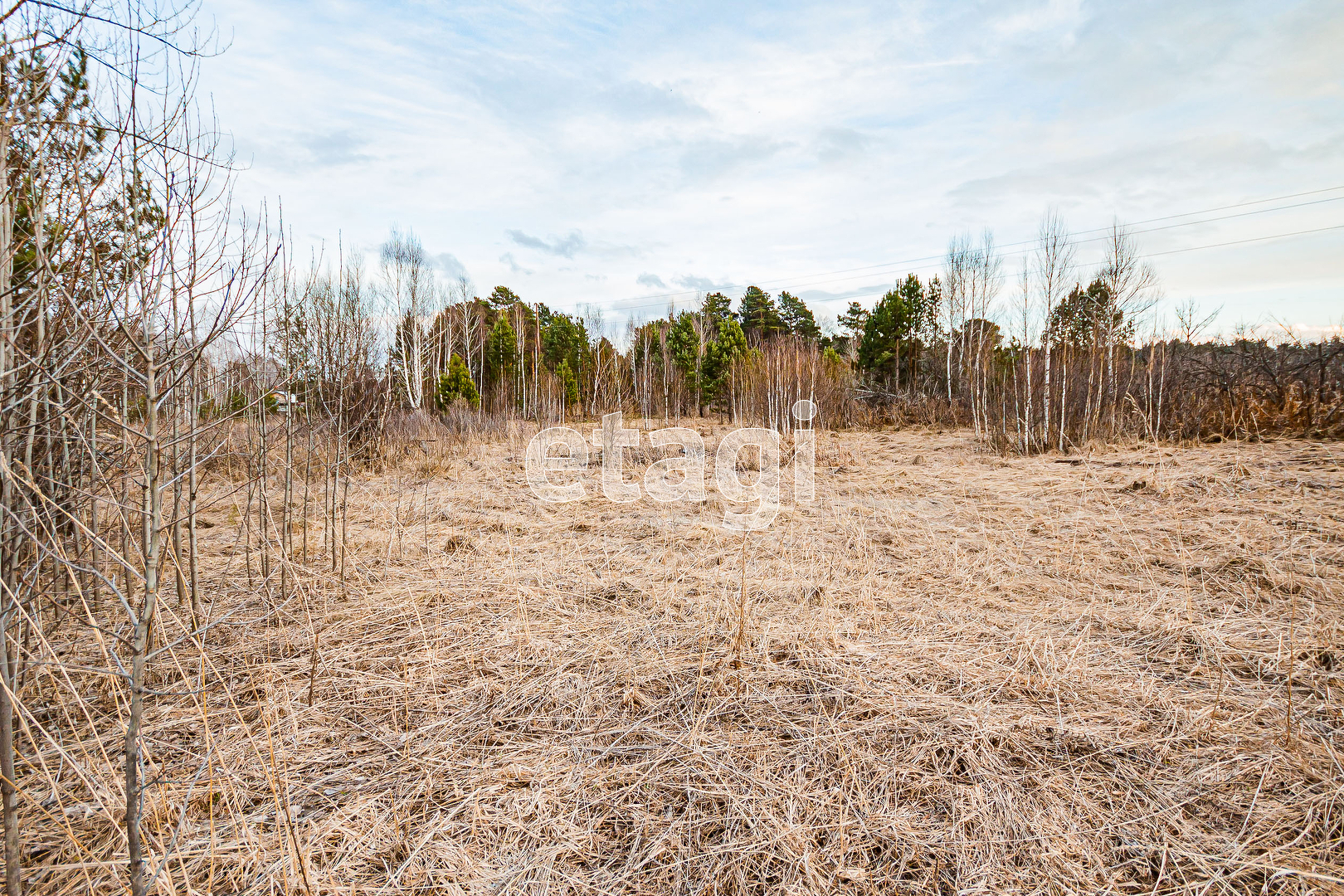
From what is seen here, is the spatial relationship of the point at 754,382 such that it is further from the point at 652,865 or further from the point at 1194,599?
the point at 652,865

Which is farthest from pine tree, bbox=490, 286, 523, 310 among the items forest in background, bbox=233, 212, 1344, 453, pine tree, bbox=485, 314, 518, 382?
pine tree, bbox=485, 314, 518, 382

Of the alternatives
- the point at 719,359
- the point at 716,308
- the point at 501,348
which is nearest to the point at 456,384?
the point at 501,348

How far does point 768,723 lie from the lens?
2361 millimetres

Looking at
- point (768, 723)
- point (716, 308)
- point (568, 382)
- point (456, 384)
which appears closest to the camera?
point (768, 723)

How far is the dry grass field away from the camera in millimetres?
1710

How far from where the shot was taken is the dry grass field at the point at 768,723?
5.61ft

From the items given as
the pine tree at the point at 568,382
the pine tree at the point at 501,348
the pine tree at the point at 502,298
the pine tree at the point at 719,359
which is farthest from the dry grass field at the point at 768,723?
the pine tree at the point at 502,298

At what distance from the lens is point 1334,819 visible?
5.89 ft

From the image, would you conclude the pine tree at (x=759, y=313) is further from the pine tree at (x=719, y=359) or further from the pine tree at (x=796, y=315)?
the pine tree at (x=719, y=359)

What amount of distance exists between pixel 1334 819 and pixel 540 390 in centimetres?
1803

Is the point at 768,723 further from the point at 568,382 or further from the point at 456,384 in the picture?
the point at 568,382

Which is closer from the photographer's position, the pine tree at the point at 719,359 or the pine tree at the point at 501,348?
the pine tree at the point at 719,359

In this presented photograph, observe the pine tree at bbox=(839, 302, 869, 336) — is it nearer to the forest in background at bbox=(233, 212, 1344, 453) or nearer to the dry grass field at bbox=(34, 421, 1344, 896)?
the forest in background at bbox=(233, 212, 1344, 453)

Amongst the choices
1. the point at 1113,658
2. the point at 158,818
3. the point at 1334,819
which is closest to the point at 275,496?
the point at 158,818
